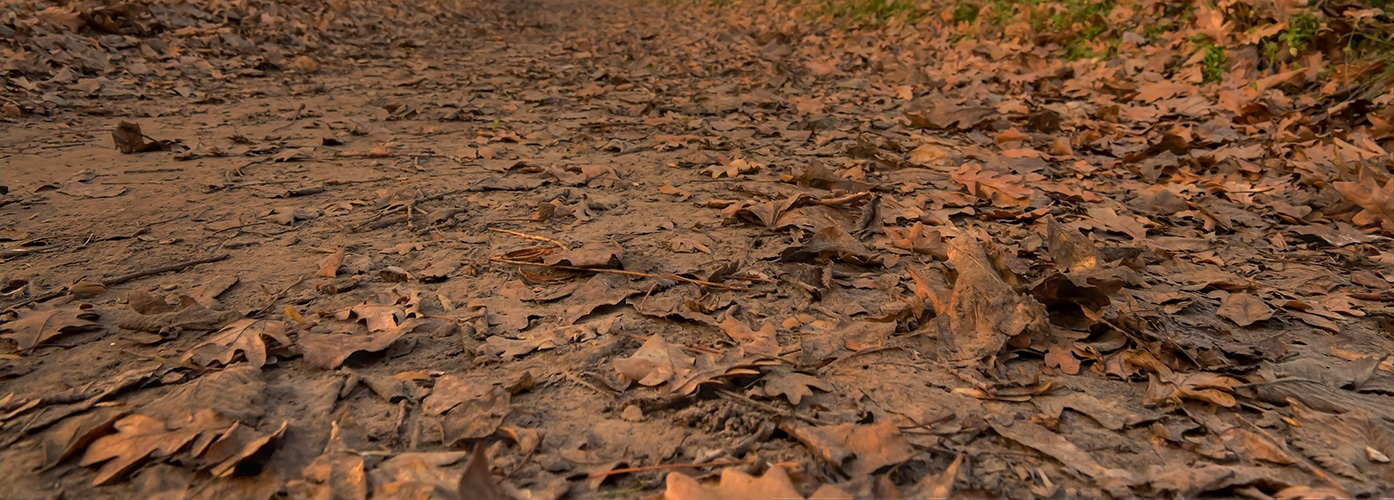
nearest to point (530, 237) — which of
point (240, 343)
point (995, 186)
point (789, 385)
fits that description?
point (240, 343)

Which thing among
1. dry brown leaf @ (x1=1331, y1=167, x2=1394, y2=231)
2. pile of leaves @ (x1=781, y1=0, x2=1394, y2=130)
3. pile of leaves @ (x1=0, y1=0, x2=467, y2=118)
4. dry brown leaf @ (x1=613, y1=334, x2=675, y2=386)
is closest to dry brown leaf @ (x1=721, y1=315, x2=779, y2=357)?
dry brown leaf @ (x1=613, y1=334, x2=675, y2=386)

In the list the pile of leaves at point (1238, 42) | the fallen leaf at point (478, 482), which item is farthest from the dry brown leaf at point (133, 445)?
the pile of leaves at point (1238, 42)

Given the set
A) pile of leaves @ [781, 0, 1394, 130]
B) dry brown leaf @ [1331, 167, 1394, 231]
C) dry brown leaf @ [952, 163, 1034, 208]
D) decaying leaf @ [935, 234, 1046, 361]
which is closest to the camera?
decaying leaf @ [935, 234, 1046, 361]

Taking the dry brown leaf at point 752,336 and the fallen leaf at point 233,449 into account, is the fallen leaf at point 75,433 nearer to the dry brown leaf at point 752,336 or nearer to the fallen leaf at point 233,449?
the fallen leaf at point 233,449

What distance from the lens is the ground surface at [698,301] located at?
1564 mm

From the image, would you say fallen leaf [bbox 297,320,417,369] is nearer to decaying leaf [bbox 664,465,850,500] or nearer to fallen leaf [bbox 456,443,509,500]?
fallen leaf [bbox 456,443,509,500]

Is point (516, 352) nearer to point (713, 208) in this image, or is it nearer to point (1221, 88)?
point (713, 208)

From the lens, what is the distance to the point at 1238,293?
7.89ft

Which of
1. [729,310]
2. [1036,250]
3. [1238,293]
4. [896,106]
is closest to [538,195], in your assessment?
[729,310]

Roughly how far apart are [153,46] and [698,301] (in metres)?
5.48

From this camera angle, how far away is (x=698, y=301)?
2285 mm

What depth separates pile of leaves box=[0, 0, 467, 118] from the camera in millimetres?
4766

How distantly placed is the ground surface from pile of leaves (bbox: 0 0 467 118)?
99mm

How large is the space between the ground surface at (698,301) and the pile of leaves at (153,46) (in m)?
0.10
